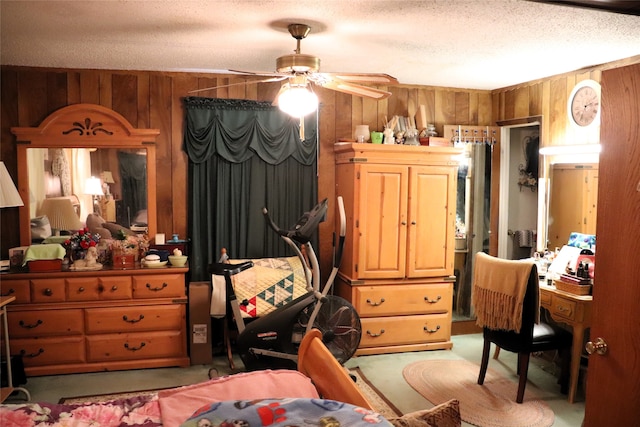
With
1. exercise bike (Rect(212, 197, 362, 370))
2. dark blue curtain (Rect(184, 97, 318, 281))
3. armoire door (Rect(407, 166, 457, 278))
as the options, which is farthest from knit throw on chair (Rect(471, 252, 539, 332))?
dark blue curtain (Rect(184, 97, 318, 281))

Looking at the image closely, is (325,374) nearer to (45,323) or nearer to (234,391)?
(234,391)

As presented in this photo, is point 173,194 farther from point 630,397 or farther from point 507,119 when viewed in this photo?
point 630,397

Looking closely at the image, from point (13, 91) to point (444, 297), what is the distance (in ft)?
13.0

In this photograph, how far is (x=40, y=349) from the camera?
12.4 feet

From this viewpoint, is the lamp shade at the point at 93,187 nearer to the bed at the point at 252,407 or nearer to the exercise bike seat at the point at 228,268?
the exercise bike seat at the point at 228,268

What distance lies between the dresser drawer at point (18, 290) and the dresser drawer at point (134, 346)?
0.53m

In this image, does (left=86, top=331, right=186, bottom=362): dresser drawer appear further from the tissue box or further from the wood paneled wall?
the wood paneled wall

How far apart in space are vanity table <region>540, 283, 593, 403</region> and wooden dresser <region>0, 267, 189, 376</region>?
9.08 ft

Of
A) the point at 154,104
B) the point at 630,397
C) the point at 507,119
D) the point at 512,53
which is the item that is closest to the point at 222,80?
the point at 154,104

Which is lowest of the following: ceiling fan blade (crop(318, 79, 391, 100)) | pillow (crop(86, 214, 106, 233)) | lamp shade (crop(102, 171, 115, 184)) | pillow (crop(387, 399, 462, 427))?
pillow (crop(387, 399, 462, 427))

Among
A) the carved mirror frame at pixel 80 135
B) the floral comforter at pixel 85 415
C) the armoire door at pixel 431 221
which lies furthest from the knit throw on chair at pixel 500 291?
the carved mirror frame at pixel 80 135

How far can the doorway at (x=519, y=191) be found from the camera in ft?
15.1

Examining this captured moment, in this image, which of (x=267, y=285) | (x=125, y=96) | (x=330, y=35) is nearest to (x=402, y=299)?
(x=267, y=285)

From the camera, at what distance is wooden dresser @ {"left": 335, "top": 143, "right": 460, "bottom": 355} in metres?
4.25
